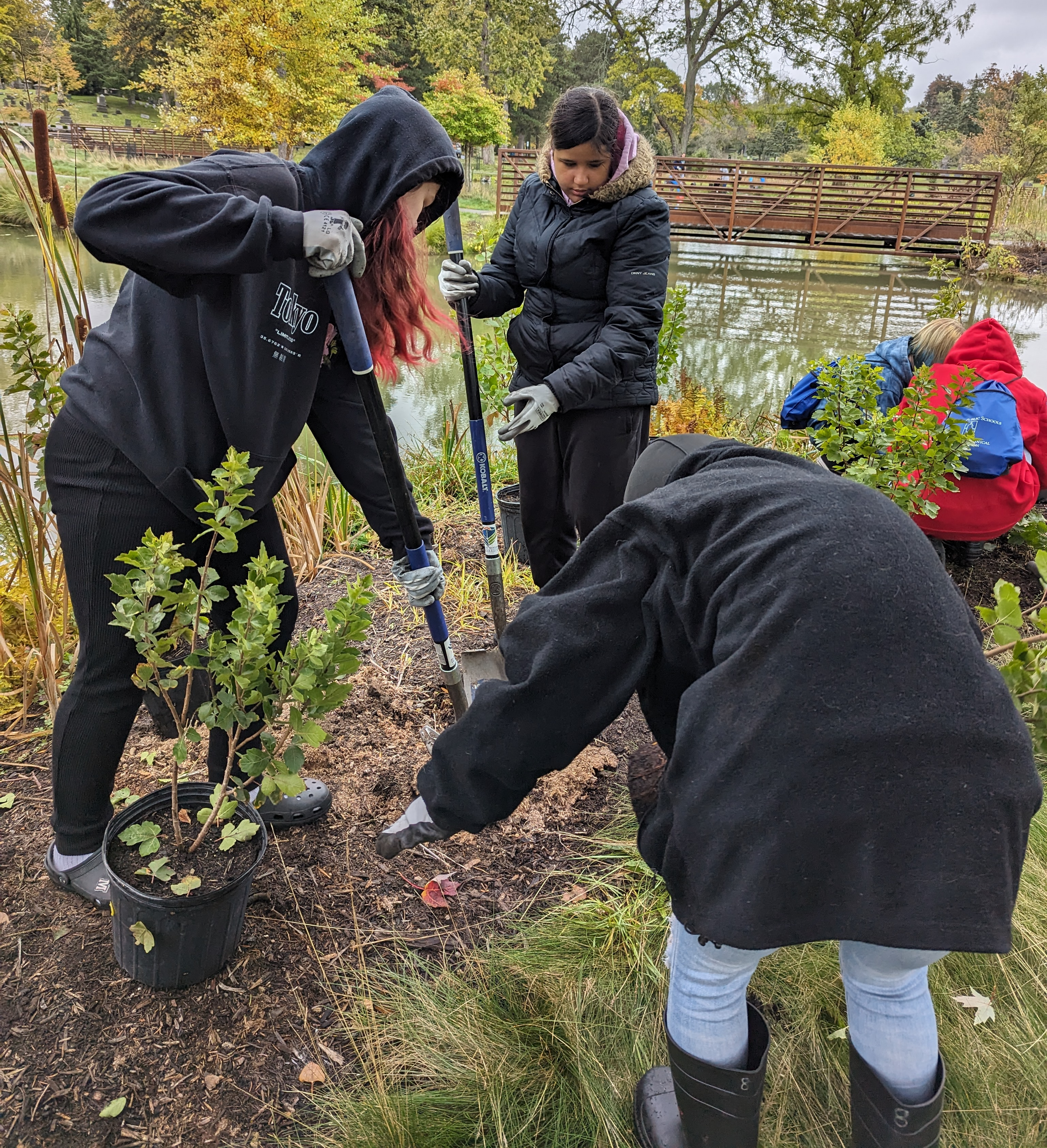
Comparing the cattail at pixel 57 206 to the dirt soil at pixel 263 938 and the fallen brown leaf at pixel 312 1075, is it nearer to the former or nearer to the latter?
the dirt soil at pixel 263 938

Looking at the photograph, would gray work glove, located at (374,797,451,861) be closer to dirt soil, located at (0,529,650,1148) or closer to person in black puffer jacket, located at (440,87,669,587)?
dirt soil, located at (0,529,650,1148)

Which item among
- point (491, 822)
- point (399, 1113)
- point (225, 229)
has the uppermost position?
point (225, 229)

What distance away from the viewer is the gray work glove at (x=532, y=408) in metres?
2.73

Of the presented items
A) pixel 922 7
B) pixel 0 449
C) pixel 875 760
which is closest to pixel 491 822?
pixel 875 760

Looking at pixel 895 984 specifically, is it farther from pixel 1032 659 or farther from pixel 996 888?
pixel 1032 659

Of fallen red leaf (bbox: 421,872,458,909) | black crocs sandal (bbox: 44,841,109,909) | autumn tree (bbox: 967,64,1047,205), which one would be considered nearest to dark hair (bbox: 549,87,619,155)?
fallen red leaf (bbox: 421,872,458,909)

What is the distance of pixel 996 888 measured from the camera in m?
0.99

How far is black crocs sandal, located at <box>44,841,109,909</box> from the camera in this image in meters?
1.89

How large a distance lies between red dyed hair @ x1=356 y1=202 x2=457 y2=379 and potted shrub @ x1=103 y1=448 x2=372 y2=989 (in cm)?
54

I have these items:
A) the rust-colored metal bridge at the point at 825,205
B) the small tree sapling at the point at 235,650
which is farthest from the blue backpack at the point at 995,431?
the rust-colored metal bridge at the point at 825,205

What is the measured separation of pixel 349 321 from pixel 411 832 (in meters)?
1.07

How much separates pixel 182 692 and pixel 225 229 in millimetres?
1707

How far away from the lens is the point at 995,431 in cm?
342

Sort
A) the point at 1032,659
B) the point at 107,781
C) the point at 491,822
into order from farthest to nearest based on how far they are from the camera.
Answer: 1. the point at 107,781
2. the point at 1032,659
3. the point at 491,822
